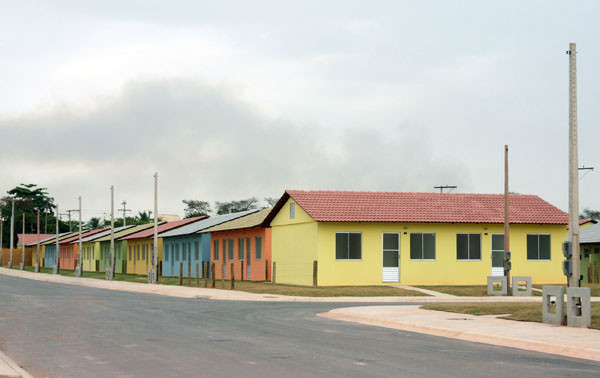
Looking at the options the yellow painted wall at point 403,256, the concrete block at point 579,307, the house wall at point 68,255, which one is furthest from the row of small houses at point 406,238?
the house wall at point 68,255

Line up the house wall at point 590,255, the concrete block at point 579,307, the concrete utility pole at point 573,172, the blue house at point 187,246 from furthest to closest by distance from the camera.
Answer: the blue house at point 187,246, the house wall at point 590,255, the concrete utility pole at point 573,172, the concrete block at point 579,307

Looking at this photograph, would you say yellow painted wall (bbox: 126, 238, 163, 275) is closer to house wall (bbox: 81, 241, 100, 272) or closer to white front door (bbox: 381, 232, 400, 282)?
house wall (bbox: 81, 241, 100, 272)

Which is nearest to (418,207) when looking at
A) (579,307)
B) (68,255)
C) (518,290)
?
(518,290)

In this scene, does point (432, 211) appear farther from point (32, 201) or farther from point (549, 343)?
point (32, 201)

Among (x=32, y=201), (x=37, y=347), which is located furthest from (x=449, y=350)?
(x=32, y=201)

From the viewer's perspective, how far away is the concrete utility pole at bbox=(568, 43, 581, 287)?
19.8 metres

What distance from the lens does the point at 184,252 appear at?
6819cm

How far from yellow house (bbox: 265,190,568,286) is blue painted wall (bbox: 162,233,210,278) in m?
16.2

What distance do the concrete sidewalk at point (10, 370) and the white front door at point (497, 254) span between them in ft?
117

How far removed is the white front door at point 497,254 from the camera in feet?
149

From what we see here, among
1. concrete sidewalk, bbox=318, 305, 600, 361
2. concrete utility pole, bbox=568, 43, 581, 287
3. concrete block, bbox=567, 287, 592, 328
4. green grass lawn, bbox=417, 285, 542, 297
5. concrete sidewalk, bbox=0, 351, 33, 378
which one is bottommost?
green grass lawn, bbox=417, 285, 542, 297

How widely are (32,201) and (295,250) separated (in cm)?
11472

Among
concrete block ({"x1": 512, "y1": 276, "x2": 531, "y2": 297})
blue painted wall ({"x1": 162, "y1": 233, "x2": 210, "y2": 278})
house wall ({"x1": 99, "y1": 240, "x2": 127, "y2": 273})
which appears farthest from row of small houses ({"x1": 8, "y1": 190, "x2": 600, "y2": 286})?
house wall ({"x1": 99, "y1": 240, "x2": 127, "y2": 273})

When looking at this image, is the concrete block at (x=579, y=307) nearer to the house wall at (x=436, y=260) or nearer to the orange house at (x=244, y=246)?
the house wall at (x=436, y=260)
